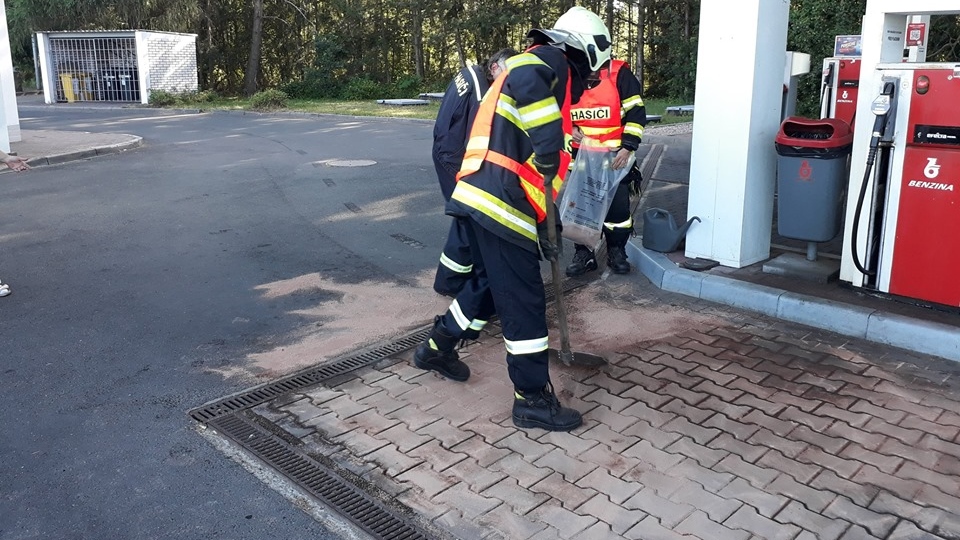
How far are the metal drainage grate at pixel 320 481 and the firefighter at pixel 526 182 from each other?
3.12 ft

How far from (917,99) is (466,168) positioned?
315 centimetres

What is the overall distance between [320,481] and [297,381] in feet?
3.76

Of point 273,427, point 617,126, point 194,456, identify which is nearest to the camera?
point 194,456

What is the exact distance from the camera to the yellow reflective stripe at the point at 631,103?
20.5 feet

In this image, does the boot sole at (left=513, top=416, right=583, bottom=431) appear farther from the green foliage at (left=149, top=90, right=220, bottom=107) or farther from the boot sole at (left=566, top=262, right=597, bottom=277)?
the green foliage at (left=149, top=90, right=220, bottom=107)

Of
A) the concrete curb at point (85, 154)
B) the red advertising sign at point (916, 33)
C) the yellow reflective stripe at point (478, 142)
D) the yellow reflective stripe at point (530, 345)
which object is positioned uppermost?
the red advertising sign at point (916, 33)

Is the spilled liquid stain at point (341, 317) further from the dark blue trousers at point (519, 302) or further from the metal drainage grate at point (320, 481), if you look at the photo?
the dark blue trousers at point (519, 302)

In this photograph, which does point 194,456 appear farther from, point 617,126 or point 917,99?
point 917,99

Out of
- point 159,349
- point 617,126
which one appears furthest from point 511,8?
point 159,349

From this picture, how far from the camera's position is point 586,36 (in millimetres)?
3934

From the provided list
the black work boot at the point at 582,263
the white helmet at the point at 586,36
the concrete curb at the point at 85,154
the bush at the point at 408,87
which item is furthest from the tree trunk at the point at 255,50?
the white helmet at the point at 586,36

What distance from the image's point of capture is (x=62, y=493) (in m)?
3.47

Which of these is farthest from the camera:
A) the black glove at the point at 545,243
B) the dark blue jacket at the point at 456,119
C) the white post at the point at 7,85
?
the white post at the point at 7,85

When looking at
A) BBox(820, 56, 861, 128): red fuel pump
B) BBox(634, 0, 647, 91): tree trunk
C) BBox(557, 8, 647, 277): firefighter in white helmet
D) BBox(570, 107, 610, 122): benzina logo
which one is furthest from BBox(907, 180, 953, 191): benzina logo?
BBox(634, 0, 647, 91): tree trunk
